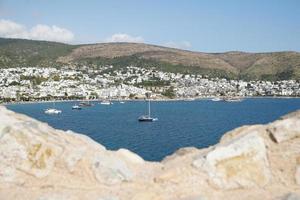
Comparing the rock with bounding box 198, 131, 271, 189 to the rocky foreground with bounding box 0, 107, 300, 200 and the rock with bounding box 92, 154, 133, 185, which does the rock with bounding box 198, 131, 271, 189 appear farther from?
the rock with bounding box 92, 154, 133, 185

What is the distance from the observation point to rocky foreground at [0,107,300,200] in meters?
19.7

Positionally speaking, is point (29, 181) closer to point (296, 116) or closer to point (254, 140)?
point (254, 140)

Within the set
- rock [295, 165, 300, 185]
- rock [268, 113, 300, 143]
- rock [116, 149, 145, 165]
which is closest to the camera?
rock [295, 165, 300, 185]

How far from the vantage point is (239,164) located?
20688mm

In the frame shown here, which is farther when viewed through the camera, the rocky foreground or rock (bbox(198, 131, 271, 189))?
rock (bbox(198, 131, 271, 189))

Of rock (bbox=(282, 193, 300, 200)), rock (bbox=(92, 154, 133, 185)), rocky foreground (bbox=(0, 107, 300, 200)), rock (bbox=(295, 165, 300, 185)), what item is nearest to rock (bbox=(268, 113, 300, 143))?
rocky foreground (bbox=(0, 107, 300, 200))

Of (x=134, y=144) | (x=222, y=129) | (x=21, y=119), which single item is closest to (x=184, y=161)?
(x=21, y=119)

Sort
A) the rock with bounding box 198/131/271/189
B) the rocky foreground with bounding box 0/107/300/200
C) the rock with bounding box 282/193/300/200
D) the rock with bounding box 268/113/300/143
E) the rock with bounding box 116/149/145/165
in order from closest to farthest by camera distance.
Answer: the rock with bounding box 282/193/300/200, the rocky foreground with bounding box 0/107/300/200, the rock with bounding box 198/131/271/189, the rock with bounding box 268/113/300/143, the rock with bounding box 116/149/145/165

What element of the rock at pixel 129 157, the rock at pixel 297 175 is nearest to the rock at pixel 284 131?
the rock at pixel 297 175

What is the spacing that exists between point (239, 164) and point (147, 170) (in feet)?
13.7

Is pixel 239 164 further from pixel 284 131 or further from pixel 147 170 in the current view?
pixel 147 170

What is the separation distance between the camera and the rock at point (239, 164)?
20281 mm

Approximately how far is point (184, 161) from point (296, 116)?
6.04m

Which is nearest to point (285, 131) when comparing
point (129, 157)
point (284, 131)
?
point (284, 131)
